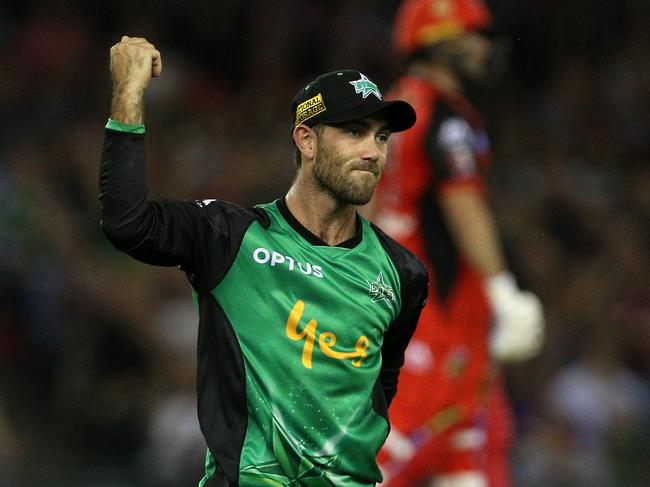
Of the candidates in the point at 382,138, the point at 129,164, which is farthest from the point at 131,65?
the point at 382,138

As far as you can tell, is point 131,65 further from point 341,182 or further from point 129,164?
point 341,182

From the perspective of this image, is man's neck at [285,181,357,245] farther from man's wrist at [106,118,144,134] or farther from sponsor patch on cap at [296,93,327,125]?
man's wrist at [106,118,144,134]

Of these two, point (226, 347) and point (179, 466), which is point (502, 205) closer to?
point (179, 466)

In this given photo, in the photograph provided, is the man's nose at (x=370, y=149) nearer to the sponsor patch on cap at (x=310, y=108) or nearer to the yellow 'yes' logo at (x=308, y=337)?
the sponsor patch on cap at (x=310, y=108)

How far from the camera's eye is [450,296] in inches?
265

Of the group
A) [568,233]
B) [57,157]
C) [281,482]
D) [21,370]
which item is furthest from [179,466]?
[281,482]

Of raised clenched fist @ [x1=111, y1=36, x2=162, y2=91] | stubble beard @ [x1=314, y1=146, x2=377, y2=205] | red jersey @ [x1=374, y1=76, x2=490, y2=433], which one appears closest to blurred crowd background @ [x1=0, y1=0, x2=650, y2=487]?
red jersey @ [x1=374, y1=76, x2=490, y2=433]

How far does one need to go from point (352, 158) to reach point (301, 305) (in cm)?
50

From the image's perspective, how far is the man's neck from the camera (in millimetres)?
4566

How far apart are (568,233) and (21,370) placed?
448cm

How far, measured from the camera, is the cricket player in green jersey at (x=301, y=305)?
14.1 ft

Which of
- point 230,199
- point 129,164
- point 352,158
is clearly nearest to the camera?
point 129,164

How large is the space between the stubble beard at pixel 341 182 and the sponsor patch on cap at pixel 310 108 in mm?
117

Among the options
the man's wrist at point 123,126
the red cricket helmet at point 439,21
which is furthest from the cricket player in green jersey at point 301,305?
the red cricket helmet at point 439,21
